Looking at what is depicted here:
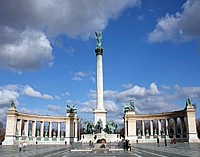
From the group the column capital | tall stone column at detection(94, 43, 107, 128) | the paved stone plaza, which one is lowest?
the paved stone plaza

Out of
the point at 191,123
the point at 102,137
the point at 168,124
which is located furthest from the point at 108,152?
the point at 168,124

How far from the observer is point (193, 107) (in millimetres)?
72125

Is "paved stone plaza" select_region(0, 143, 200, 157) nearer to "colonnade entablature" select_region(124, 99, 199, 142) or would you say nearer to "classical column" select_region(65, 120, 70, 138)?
"colonnade entablature" select_region(124, 99, 199, 142)

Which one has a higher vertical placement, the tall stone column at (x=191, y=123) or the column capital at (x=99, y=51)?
the column capital at (x=99, y=51)

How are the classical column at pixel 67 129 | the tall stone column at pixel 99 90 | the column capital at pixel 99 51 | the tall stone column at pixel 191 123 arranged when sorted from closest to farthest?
1. the tall stone column at pixel 99 90
2. the tall stone column at pixel 191 123
3. the column capital at pixel 99 51
4. the classical column at pixel 67 129

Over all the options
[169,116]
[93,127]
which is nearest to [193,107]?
[169,116]

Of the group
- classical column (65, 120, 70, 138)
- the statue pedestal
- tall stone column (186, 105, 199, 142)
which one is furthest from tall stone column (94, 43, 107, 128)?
tall stone column (186, 105, 199, 142)

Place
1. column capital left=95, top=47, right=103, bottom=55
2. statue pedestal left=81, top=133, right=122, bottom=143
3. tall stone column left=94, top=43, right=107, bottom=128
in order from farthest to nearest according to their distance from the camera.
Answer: column capital left=95, top=47, right=103, bottom=55 < tall stone column left=94, top=43, right=107, bottom=128 < statue pedestal left=81, top=133, right=122, bottom=143

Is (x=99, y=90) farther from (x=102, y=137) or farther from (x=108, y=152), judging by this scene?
(x=108, y=152)

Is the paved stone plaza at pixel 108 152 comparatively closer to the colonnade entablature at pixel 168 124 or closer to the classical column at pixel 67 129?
the colonnade entablature at pixel 168 124

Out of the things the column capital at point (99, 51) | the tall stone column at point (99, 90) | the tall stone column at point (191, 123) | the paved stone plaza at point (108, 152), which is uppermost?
the column capital at point (99, 51)

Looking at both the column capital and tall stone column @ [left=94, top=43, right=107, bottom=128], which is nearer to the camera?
tall stone column @ [left=94, top=43, right=107, bottom=128]

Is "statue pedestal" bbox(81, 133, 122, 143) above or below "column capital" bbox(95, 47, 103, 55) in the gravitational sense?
below

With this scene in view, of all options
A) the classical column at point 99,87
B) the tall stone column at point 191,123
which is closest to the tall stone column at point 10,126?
the classical column at point 99,87
